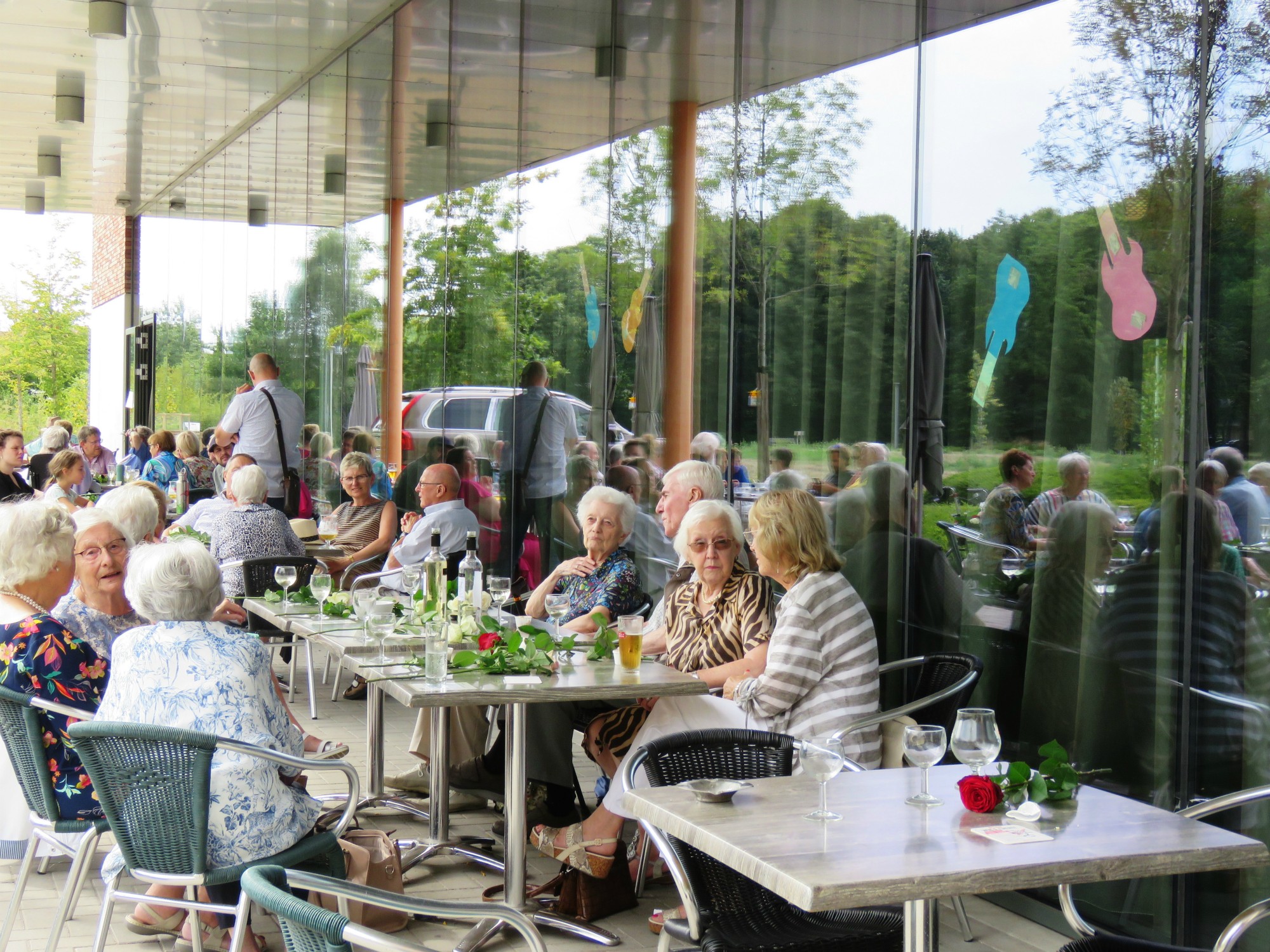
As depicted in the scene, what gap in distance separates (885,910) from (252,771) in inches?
61.9

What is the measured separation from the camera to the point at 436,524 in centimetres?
769

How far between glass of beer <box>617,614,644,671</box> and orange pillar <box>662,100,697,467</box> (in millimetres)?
2739

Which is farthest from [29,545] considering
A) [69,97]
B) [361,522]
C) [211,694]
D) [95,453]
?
[95,453]

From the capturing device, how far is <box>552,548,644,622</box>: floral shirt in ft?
17.8

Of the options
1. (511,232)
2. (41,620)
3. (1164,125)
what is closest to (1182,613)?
(1164,125)

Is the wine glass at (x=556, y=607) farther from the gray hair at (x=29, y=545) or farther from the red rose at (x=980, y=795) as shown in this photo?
the red rose at (x=980, y=795)

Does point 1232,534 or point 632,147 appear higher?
point 632,147

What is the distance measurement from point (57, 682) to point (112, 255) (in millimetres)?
19865

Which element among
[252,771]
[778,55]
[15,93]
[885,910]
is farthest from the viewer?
[15,93]

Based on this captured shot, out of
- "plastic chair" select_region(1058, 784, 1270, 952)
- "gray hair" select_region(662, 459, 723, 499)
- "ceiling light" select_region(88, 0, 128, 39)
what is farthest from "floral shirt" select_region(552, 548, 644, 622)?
"ceiling light" select_region(88, 0, 128, 39)

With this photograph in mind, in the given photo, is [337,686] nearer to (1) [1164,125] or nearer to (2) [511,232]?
(2) [511,232]

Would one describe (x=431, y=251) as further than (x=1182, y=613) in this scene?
Yes

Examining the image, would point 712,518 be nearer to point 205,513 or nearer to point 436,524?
point 436,524

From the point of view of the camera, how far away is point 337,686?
7820 millimetres
